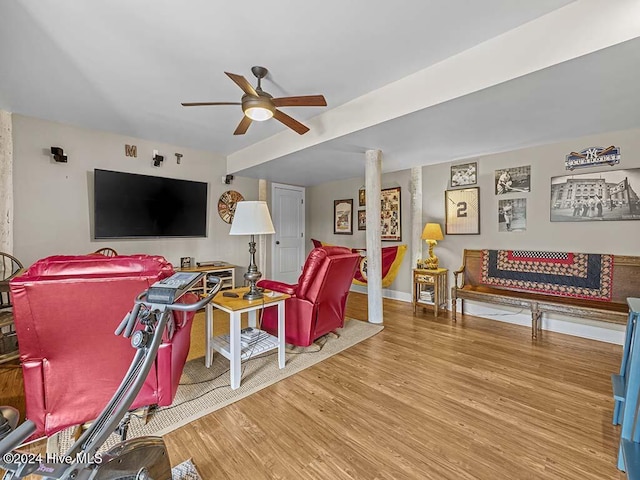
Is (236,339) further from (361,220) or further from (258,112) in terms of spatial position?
(361,220)

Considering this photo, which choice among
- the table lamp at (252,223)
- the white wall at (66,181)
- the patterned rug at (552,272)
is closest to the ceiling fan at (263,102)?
the table lamp at (252,223)

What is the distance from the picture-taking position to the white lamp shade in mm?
2252

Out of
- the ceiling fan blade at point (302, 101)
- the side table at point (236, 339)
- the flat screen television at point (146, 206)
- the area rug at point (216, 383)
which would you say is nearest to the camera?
the area rug at point (216, 383)

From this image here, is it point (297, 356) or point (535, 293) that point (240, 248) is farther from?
point (535, 293)

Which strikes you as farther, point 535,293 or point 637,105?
point 535,293

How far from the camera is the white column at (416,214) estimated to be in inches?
171

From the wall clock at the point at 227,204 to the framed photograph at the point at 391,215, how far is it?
2.51m

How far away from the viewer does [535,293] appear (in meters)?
3.20

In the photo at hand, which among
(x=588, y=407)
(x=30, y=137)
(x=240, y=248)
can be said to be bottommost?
(x=588, y=407)

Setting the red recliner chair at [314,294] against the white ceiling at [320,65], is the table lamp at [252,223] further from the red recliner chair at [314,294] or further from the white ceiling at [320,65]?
the white ceiling at [320,65]

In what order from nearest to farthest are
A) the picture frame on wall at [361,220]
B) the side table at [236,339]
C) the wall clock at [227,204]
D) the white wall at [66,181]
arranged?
the side table at [236,339], the white wall at [66,181], the wall clock at [227,204], the picture frame on wall at [361,220]

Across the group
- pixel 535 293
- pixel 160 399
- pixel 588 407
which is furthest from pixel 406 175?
pixel 160 399

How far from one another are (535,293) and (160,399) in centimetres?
369

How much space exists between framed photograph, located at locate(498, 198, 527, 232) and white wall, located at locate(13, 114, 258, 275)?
4427 mm
